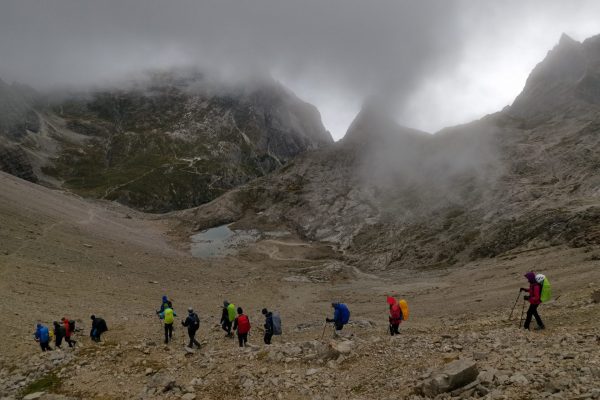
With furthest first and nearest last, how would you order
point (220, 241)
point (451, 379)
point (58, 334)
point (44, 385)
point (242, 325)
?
point (220, 241) < point (58, 334) < point (242, 325) < point (44, 385) < point (451, 379)

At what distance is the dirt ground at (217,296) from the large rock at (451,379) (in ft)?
3.56

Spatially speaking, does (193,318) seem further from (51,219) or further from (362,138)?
(362,138)

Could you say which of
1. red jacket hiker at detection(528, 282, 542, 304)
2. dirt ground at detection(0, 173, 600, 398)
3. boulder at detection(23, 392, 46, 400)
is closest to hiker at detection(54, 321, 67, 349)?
dirt ground at detection(0, 173, 600, 398)

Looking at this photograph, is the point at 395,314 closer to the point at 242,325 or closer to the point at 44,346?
the point at 242,325

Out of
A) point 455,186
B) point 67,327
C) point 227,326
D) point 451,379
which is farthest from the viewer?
point 455,186

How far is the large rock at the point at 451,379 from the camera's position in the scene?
43.2 feet

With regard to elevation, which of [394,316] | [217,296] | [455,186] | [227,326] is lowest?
[217,296]

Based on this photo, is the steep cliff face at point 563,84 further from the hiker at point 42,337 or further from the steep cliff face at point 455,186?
the hiker at point 42,337

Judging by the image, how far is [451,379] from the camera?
13.2 metres

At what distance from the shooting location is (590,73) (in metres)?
109

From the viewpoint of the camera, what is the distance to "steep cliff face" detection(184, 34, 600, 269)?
67875 mm

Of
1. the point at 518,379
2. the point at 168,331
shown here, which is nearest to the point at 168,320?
the point at 168,331

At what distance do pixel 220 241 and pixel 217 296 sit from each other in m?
52.9

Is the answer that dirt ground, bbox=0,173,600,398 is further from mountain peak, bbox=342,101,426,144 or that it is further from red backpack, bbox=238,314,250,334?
mountain peak, bbox=342,101,426,144
